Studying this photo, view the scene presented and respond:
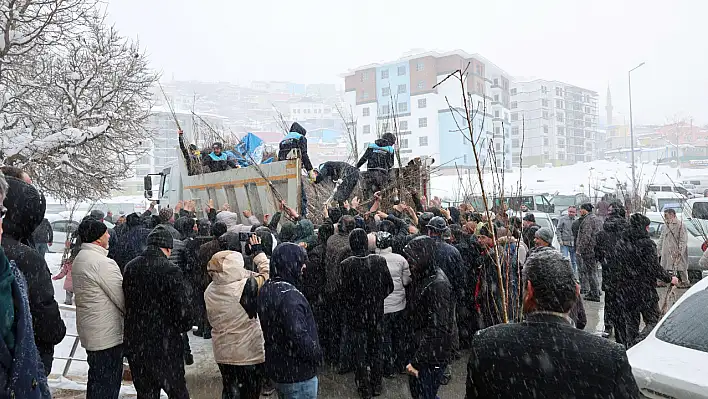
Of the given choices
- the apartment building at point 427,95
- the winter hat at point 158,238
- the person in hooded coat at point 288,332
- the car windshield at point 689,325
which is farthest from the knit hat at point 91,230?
the apartment building at point 427,95

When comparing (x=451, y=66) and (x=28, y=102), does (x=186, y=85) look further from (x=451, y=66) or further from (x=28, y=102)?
(x=28, y=102)

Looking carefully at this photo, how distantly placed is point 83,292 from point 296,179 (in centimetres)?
511

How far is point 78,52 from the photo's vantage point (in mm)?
15422

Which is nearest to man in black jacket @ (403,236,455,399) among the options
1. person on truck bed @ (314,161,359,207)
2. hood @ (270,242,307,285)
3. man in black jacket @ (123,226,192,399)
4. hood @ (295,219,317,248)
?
hood @ (270,242,307,285)

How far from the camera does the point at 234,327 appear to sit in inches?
168

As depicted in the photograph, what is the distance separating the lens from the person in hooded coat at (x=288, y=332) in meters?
3.63

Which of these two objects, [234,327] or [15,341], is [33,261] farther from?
[234,327]

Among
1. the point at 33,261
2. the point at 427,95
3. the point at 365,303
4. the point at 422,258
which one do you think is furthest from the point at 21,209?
the point at 427,95

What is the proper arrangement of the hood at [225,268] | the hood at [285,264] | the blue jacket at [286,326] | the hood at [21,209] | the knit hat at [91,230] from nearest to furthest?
the hood at [21,209] < the blue jacket at [286,326] < the hood at [285,264] < the hood at [225,268] < the knit hat at [91,230]

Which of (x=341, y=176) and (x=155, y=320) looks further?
(x=341, y=176)

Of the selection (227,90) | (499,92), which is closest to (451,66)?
(499,92)

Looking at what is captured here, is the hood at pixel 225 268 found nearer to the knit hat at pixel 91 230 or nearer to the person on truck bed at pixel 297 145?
the knit hat at pixel 91 230

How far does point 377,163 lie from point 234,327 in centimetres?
631

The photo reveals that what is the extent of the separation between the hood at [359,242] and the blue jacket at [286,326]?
1678 mm
